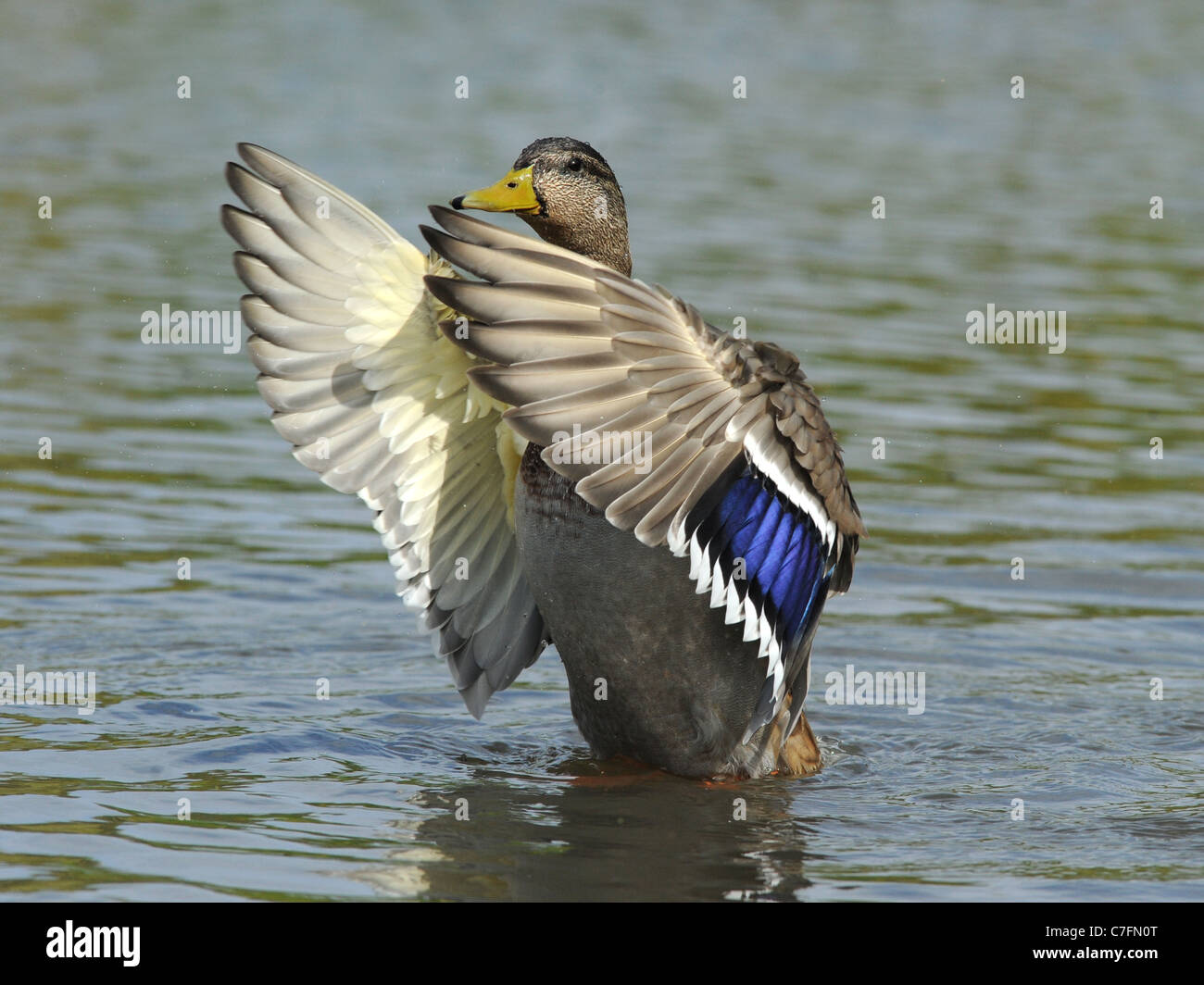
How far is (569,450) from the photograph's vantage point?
5445 mm

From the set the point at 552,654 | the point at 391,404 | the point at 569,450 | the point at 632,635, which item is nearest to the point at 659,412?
the point at 569,450

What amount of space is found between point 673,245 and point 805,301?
1.79 metres

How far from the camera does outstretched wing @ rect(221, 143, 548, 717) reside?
22.2 ft

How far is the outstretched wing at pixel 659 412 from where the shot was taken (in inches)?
212

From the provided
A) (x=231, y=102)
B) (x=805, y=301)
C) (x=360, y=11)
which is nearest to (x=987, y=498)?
(x=805, y=301)

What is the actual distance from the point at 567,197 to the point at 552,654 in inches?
130

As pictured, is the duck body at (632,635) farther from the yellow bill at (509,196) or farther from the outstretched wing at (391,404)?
the yellow bill at (509,196)

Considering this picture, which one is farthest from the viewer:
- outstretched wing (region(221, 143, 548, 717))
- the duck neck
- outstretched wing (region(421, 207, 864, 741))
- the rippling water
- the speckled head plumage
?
the duck neck

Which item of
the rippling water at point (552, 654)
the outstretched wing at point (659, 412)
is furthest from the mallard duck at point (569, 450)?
the rippling water at point (552, 654)

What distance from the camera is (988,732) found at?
8094 millimetres

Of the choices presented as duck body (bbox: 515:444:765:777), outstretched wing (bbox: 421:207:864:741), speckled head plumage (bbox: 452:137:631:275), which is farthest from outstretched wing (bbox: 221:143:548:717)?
outstretched wing (bbox: 421:207:864:741)

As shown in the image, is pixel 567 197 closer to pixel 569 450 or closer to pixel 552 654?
pixel 569 450

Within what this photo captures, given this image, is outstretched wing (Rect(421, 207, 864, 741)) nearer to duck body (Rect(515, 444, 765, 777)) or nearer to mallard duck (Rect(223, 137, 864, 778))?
mallard duck (Rect(223, 137, 864, 778))
